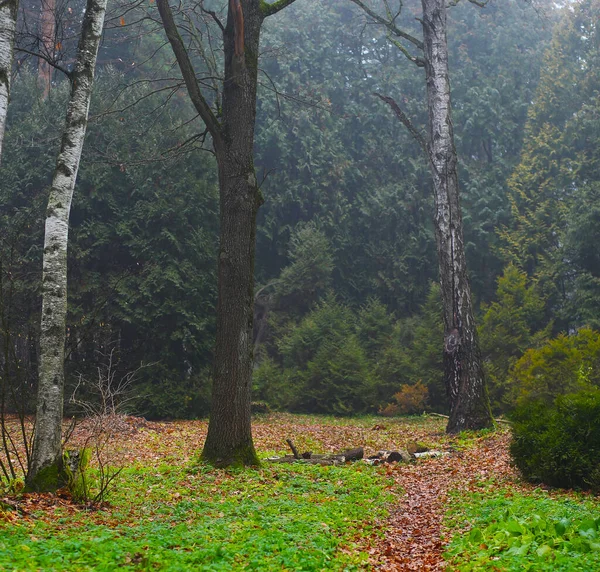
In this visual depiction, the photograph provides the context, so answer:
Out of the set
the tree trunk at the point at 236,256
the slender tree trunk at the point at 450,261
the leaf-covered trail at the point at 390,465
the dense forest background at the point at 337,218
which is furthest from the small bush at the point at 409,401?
the tree trunk at the point at 236,256

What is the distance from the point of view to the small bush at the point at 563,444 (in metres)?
6.93

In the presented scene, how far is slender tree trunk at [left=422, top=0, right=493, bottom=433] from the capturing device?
1291 cm

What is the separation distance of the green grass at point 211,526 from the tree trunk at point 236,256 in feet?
1.90

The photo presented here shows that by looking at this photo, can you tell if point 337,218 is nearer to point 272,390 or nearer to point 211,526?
point 272,390

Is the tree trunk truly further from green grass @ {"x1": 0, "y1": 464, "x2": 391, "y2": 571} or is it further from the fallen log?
the fallen log

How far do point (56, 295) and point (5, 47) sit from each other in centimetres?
242

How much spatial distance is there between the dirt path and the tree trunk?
7.85 feet

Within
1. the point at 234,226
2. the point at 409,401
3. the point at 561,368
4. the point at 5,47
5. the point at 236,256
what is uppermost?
the point at 5,47

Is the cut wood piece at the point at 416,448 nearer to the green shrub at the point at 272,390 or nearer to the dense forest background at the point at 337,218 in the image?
the dense forest background at the point at 337,218

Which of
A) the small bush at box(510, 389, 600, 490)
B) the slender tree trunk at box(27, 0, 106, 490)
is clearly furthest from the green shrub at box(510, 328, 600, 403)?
the slender tree trunk at box(27, 0, 106, 490)

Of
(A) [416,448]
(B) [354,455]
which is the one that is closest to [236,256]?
(B) [354,455]

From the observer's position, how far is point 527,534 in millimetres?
4938

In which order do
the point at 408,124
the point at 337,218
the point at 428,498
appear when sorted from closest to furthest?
the point at 428,498 < the point at 408,124 < the point at 337,218

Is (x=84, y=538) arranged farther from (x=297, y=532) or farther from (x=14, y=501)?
(x=297, y=532)
